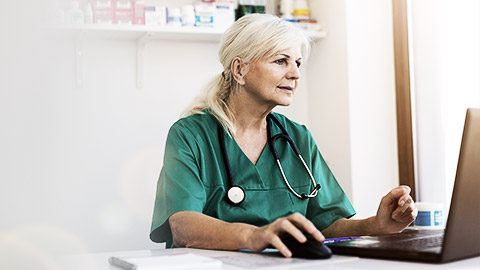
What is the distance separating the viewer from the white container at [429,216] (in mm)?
1959

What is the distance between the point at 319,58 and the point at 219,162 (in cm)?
149

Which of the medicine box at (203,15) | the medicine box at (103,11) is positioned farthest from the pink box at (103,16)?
the medicine box at (203,15)

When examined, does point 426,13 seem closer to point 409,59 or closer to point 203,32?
point 409,59

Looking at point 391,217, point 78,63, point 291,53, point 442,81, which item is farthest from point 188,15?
point 391,217

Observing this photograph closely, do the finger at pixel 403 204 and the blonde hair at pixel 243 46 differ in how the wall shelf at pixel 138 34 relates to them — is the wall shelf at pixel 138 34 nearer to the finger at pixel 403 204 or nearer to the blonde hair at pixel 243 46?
the blonde hair at pixel 243 46

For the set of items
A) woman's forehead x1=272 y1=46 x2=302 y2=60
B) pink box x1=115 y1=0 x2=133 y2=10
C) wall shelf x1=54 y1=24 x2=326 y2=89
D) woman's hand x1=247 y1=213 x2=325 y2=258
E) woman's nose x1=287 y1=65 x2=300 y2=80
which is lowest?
woman's hand x1=247 y1=213 x2=325 y2=258

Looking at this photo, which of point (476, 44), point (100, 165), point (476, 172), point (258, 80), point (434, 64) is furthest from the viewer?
point (100, 165)

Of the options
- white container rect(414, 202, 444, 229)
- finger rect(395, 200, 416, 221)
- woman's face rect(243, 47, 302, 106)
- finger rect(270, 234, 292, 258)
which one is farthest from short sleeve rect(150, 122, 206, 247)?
white container rect(414, 202, 444, 229)

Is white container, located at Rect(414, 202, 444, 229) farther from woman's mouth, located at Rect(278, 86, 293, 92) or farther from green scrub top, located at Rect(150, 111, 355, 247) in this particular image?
woman's mouth, located at Rect(278, 86, 293, 92)

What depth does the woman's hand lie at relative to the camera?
3.24ft

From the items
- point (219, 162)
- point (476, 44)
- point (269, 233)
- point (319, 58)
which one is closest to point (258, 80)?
point (219, 162)

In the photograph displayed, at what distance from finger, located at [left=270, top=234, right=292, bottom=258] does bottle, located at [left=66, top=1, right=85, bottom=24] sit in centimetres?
173

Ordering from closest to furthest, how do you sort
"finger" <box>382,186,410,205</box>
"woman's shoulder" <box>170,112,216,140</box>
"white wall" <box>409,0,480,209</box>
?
"finger" <box>382,186,410,205</box>
"woman's shoulder" <box>170,112,216,140</box>
"white wall" <box>409,0,480,209</box>

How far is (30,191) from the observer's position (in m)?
2.31
